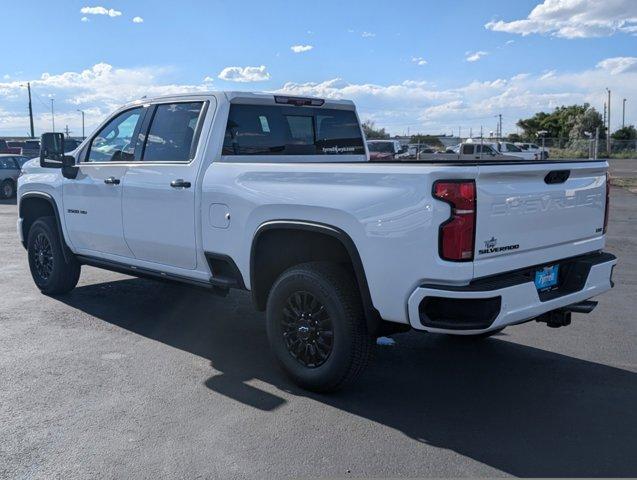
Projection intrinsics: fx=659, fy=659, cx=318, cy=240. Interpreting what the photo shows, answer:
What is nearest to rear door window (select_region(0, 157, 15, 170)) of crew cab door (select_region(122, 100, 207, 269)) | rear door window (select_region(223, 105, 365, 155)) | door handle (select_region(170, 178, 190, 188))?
crew cab door (select_region(122, 100, 207, 269))

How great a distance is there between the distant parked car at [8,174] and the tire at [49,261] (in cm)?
1679

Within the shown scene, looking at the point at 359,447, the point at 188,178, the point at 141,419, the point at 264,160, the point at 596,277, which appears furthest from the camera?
the point at 264,160

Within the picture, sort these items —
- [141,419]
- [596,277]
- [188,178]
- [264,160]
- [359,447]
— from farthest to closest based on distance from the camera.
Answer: [264,160]
[188,178]
[596,277]
[141,419]
[359,447]

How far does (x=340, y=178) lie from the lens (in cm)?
425

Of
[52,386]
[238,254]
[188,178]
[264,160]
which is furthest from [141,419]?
[264,160]

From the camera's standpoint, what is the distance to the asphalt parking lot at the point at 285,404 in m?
3.65

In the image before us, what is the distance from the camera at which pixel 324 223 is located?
14.2ft

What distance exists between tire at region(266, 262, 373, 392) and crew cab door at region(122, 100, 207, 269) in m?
1.06

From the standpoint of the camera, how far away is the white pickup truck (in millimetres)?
3828

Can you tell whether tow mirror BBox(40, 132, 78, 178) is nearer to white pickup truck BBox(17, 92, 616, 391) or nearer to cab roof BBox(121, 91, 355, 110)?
white pickup truck BBox(17, 92, 616, 391)

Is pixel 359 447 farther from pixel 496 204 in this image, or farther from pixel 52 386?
pixel 52 386

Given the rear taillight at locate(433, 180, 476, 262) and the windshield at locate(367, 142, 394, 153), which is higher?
the windshield at locate(367, 142, 394, 153)

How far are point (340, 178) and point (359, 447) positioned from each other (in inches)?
65.3

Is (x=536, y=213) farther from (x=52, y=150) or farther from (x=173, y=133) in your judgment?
(x=52, y=150)
